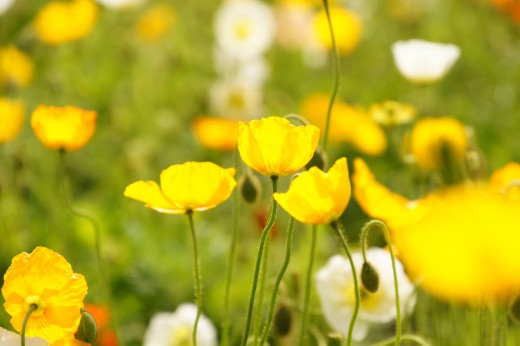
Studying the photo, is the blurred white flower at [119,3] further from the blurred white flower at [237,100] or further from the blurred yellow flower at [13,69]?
the blurred white flower at [237,100]

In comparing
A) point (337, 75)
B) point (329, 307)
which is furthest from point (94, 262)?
point (337, 75)

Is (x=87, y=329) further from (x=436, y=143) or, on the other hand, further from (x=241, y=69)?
(x=241, y=69)

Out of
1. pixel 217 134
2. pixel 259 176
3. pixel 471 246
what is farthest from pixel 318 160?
pixel 259 176

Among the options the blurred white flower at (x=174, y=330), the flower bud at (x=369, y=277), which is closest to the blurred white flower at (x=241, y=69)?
the blurred white flower at (x=174, y=330)

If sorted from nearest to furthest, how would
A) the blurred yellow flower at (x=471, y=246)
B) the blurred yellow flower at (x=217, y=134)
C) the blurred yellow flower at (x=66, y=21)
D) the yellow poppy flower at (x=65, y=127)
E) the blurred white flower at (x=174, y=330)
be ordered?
the blurred yellow flower at (x=471, y=246)
the yellow poppy flower at (x=65, y=127)
the blurred white flower at (x=174, y=330)
the blurred yellow flower at (x=217, y=134)
the blurred yellow flower at (x=66, y=21)

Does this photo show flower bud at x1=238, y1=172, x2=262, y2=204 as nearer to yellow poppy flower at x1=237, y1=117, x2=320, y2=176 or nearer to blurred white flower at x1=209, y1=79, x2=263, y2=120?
yellow poppy flower at x1=237, y1=117, x2=320, y2=176

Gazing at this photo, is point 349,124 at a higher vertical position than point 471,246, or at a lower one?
lower

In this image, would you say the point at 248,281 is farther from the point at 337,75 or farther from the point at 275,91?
the point at 275,91
